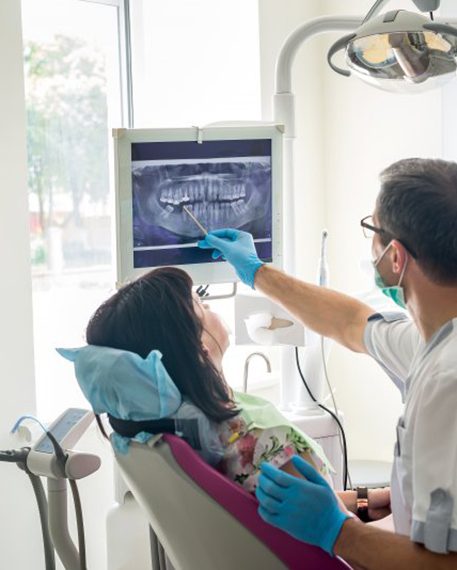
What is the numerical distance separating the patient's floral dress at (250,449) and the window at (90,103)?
153 cm

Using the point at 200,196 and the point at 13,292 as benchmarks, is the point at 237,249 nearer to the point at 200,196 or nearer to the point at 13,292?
the point at 200,196

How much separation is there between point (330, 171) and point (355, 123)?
0.77ft

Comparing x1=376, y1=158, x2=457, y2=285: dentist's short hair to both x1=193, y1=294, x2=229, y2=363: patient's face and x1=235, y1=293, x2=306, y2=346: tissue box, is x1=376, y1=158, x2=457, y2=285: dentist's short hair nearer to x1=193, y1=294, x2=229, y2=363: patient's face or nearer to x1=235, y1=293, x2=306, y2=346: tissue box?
x1=193, y1=294, x2=229, y2=363: patient's face

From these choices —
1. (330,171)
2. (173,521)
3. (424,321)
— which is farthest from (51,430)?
(330,171)

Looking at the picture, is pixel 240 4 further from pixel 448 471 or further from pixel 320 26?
pixel 448 471

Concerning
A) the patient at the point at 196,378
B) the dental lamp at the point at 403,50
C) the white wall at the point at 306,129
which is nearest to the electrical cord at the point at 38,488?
the patient at the point at 196,378

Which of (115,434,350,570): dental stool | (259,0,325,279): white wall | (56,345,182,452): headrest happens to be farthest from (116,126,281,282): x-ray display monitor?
(259,0,325,279): white wall

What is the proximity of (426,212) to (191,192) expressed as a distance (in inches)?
33.4

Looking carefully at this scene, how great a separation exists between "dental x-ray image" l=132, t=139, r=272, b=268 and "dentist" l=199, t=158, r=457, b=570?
2.18 feet

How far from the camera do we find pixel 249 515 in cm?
162

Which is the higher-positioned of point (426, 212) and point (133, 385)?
point (426, 212)

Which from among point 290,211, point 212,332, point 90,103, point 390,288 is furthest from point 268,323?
point 90,103

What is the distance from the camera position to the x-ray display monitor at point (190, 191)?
2.31 metres

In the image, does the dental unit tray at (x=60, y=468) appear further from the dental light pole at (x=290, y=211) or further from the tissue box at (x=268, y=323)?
the dental light pole at (x=290, y=211)
